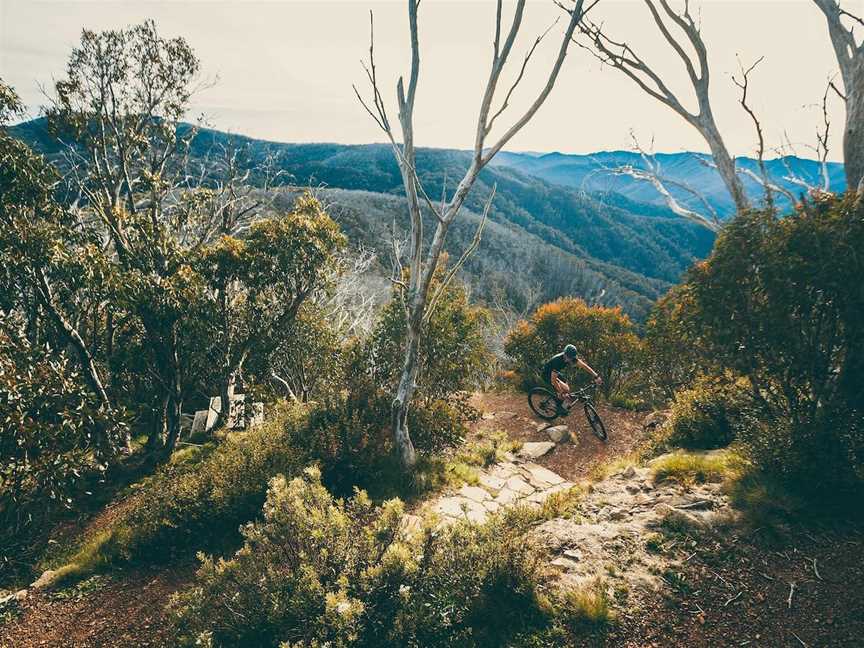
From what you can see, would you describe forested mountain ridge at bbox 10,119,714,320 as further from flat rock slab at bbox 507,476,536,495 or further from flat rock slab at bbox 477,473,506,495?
flat rock slab at bbox 477,473,506,495

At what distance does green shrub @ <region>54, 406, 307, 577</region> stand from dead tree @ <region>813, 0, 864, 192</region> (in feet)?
30.1

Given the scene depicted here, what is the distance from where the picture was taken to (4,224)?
608 cm

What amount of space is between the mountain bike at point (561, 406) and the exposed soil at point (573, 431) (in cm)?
22

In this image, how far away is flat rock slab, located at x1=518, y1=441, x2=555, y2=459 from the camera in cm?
944

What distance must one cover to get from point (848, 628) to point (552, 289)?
8306 cm

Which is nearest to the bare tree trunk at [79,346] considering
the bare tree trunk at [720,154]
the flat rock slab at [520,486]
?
the flat rock slab at [520,486]

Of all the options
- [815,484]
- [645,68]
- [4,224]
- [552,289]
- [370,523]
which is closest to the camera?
[815,484]

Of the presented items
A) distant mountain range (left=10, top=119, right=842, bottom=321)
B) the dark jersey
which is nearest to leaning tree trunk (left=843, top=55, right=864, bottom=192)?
the dark jersey

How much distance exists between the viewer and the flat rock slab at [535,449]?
9.44 m

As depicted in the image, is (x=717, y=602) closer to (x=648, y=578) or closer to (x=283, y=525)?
(x=648, y=578)

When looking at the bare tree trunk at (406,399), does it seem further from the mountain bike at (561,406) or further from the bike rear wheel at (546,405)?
the bike rear wheel at (546,405)

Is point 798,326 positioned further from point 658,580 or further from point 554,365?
point 554,365

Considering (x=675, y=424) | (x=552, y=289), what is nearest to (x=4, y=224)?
(x=675, y=424)

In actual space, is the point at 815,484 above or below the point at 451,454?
above
